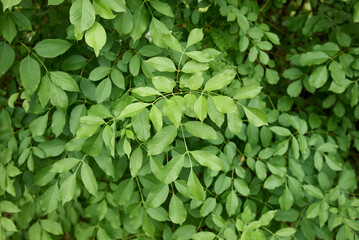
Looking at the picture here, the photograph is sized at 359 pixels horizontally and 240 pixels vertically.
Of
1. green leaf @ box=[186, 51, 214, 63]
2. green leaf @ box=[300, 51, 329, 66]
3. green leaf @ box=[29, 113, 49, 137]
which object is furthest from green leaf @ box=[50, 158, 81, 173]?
green leaf @ box=[300, 51, 329, 66]

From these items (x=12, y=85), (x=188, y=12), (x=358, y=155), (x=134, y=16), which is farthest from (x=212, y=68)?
(x=358, y=155)

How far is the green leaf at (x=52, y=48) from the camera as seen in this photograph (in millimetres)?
1238

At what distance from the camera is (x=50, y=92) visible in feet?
4.11

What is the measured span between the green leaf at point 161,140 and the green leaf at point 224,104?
0.17m

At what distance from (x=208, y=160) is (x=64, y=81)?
646 mm

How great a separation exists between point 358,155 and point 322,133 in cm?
59

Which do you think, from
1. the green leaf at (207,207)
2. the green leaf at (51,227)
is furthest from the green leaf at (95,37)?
the green leaf at (51,227)

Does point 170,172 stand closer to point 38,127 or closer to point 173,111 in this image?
point 173,111

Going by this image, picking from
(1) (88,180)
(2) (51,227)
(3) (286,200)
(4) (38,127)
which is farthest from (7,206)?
(3) (286,200)

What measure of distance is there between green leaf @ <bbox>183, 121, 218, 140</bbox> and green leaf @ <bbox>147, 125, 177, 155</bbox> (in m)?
0.07

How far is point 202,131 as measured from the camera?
1077 millimetres

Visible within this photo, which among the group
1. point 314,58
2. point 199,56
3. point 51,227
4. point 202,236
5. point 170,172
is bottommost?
point 51,227

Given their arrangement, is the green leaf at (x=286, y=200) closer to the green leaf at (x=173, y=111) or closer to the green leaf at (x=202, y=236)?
the green leaf at (x=202, y=236)

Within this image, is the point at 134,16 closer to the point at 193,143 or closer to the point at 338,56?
the point at 193,143
